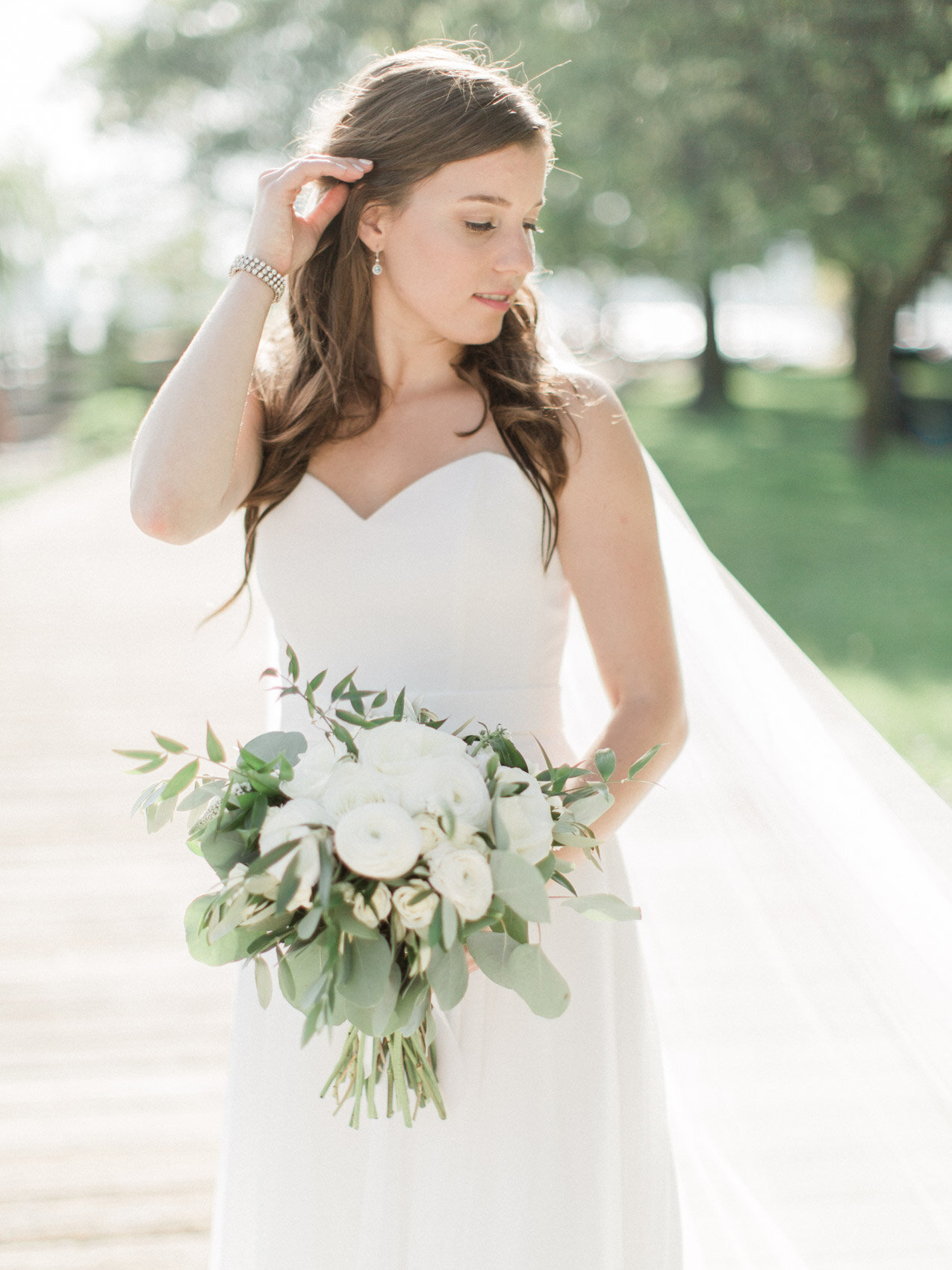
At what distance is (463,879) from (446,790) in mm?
112

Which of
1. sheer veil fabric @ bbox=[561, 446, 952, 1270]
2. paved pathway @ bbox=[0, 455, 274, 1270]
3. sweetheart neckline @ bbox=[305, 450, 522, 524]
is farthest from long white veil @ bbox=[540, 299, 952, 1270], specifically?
paved pathway @ bbox=[0, 455, 274, 1270]

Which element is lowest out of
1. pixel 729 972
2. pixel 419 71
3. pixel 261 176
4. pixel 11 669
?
pixel 11 669

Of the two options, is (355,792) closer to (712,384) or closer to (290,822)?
(290,822)

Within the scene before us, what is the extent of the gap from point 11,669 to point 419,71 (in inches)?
290

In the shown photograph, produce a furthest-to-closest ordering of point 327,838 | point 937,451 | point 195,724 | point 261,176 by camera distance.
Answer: point 937,451 < point 195,724 < point 261,176 < point 327,838

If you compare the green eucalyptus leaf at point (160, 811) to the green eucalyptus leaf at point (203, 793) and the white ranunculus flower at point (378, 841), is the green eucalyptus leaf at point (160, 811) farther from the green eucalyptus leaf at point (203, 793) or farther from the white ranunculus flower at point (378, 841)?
the white ranunculus flower at point (378, 841)

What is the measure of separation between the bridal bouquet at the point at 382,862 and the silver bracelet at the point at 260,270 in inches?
29.3

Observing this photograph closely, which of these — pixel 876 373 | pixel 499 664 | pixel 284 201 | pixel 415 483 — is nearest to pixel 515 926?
pixel 499 664

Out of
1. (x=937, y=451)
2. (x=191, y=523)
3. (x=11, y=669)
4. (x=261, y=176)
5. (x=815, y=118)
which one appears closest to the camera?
(x=191, y=523)

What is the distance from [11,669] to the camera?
8.55 meters

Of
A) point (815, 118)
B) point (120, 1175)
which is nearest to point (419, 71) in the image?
point (120, 1175)

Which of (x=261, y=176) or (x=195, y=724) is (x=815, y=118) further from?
(x=261, y=176)

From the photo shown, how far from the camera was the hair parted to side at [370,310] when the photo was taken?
196 centimetres

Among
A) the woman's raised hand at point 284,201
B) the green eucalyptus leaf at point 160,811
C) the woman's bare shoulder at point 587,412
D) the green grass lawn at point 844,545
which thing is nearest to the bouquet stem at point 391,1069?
the green eucalyptus leaf at point 160,811
